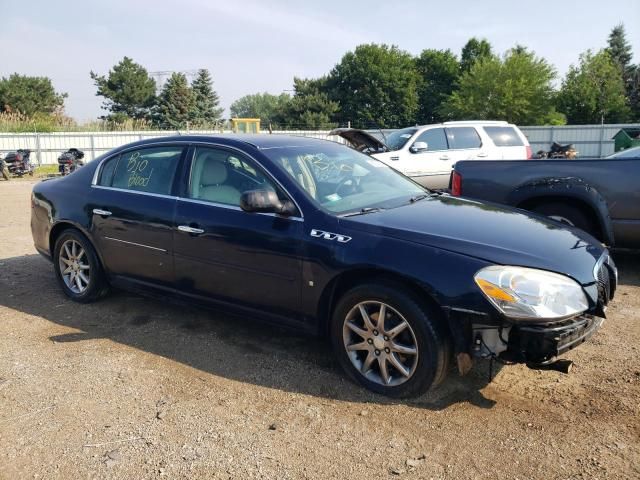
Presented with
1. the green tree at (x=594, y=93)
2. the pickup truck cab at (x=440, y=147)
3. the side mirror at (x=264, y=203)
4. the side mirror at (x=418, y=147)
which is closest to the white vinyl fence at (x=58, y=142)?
the pickup truck cab at (x=440, y=147)

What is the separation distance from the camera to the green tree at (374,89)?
203 feet

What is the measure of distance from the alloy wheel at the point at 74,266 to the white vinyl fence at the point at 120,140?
62.9ft

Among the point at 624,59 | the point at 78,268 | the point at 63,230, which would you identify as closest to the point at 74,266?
the point at 78,268

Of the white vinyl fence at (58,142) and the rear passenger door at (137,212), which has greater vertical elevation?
the white vinyl fence at (58,142)

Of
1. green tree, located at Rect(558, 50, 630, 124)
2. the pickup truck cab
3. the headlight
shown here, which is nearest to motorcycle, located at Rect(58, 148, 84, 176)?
the pickup truck cab

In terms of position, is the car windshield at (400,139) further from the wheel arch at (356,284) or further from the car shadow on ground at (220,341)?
the wheel arch at (356,284)

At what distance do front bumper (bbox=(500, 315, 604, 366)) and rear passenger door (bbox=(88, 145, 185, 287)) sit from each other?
2667 mm

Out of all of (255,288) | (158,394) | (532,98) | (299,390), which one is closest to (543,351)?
(299,390)

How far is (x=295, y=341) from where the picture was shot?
169 inches

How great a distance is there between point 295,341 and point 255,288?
696 mm

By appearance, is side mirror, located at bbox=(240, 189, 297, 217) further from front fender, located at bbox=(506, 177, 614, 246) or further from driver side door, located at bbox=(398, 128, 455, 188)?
driver side door, located at bbox=(398, 128, 455, 188)

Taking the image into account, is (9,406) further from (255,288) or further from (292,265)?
(292,265)

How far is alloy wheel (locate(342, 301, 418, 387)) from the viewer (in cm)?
327

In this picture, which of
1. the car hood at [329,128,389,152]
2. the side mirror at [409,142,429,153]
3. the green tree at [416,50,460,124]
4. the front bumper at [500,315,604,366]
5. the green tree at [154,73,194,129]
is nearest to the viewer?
the front bumper at [500,315,604,366]
